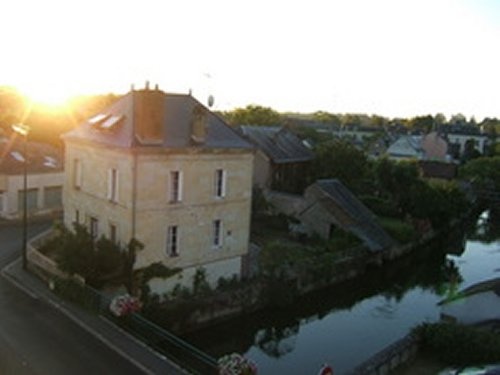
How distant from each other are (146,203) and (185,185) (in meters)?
2.06

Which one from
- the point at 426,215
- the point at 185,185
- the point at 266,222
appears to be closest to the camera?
the point at 185,185

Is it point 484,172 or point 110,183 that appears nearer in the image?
point 110,183

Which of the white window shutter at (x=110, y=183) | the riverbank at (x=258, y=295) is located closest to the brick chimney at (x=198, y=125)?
the white window shutter at (x=110, y=183)

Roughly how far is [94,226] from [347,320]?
1354 centimetres

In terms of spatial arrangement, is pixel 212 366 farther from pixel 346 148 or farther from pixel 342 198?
pixel 346 148

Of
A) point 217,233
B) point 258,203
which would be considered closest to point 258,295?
point 217,233

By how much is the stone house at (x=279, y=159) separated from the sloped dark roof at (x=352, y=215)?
815 cm

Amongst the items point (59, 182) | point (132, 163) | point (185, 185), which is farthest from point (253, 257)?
point (59, 182)

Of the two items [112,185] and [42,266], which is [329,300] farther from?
[42,266]

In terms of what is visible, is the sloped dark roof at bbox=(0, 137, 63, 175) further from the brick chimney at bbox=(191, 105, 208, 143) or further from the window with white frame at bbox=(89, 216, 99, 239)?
the brick chimney at bbox=(191, 105, 208, 143)

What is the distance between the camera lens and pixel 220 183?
85.8ft

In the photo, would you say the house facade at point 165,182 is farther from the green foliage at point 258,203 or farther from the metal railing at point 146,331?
the green foliage at point 258,203

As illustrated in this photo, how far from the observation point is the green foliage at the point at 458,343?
20.7 m

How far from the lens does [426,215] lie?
4700cm
